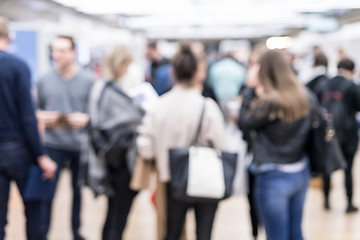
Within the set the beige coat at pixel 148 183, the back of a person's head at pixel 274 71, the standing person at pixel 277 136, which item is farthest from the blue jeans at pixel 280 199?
the beige coat at pixel 148 183

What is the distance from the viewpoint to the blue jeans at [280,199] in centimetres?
276

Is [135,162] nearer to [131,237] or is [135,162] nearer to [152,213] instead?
[131,237]

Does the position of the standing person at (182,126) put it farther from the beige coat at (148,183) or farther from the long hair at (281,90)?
the long hair at (281,90)

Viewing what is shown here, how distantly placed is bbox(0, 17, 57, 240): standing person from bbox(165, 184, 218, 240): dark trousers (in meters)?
0.77

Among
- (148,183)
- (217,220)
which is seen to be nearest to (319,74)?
(217,220)

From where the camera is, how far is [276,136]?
9.09 feet

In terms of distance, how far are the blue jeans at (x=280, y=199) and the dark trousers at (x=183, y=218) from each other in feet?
0.92

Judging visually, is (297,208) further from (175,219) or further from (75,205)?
(75,205)

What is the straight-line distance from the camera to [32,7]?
38.8ft

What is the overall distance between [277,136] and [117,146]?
1017 millimetres

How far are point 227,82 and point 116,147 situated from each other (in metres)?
3.36

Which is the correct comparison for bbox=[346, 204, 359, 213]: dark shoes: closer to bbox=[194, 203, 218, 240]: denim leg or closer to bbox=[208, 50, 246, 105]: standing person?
bbox=[208, 50, 246, 105]: standing person

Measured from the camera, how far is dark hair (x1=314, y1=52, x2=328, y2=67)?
17.3ft

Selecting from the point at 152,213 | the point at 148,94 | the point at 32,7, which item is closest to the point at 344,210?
the point at 152,213
